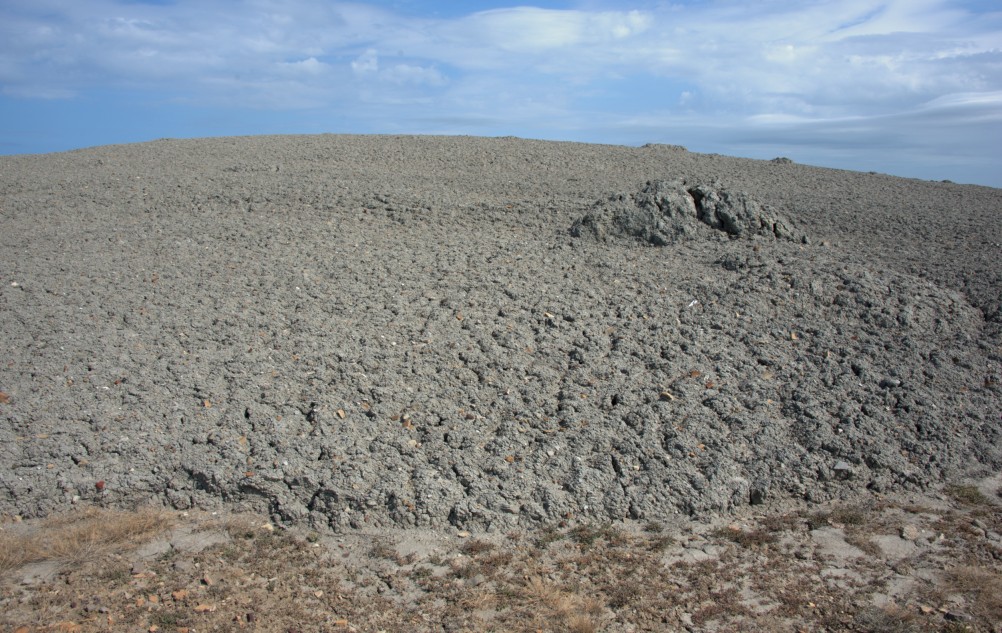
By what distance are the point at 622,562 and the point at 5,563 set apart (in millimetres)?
4569

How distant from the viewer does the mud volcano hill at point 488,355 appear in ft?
19.8

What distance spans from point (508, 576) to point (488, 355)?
2.75 metres

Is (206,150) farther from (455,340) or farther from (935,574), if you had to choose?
(935,574)

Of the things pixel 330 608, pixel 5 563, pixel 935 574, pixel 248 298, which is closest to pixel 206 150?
pixel 248 298

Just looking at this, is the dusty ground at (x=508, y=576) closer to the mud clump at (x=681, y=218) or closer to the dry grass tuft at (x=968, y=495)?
the dry grass tuft at (x=968, y=495)

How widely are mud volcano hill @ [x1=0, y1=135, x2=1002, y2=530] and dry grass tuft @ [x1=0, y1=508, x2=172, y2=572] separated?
20cm

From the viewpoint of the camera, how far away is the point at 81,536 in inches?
209

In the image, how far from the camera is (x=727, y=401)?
281 inches

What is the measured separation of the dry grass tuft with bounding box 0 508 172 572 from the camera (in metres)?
5.12

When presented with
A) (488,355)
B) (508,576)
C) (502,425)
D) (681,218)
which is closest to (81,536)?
(508,576)

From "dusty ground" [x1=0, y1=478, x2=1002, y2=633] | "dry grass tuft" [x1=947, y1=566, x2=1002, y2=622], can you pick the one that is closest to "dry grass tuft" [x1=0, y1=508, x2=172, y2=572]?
"dusty ground" [x1=0, y1=478, x2=1002, y2=633]

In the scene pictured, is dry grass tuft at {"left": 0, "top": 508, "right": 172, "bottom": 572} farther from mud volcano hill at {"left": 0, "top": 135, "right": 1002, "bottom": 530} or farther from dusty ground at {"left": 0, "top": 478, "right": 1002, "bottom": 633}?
mud volcano hill at {"left": 0, "top": 135, "right": 1002, "bottom": 530}

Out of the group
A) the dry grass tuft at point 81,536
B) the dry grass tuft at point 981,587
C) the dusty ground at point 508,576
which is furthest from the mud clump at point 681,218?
the dry grass tuft at point 81,536

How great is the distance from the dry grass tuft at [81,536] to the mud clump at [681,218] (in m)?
7.48
